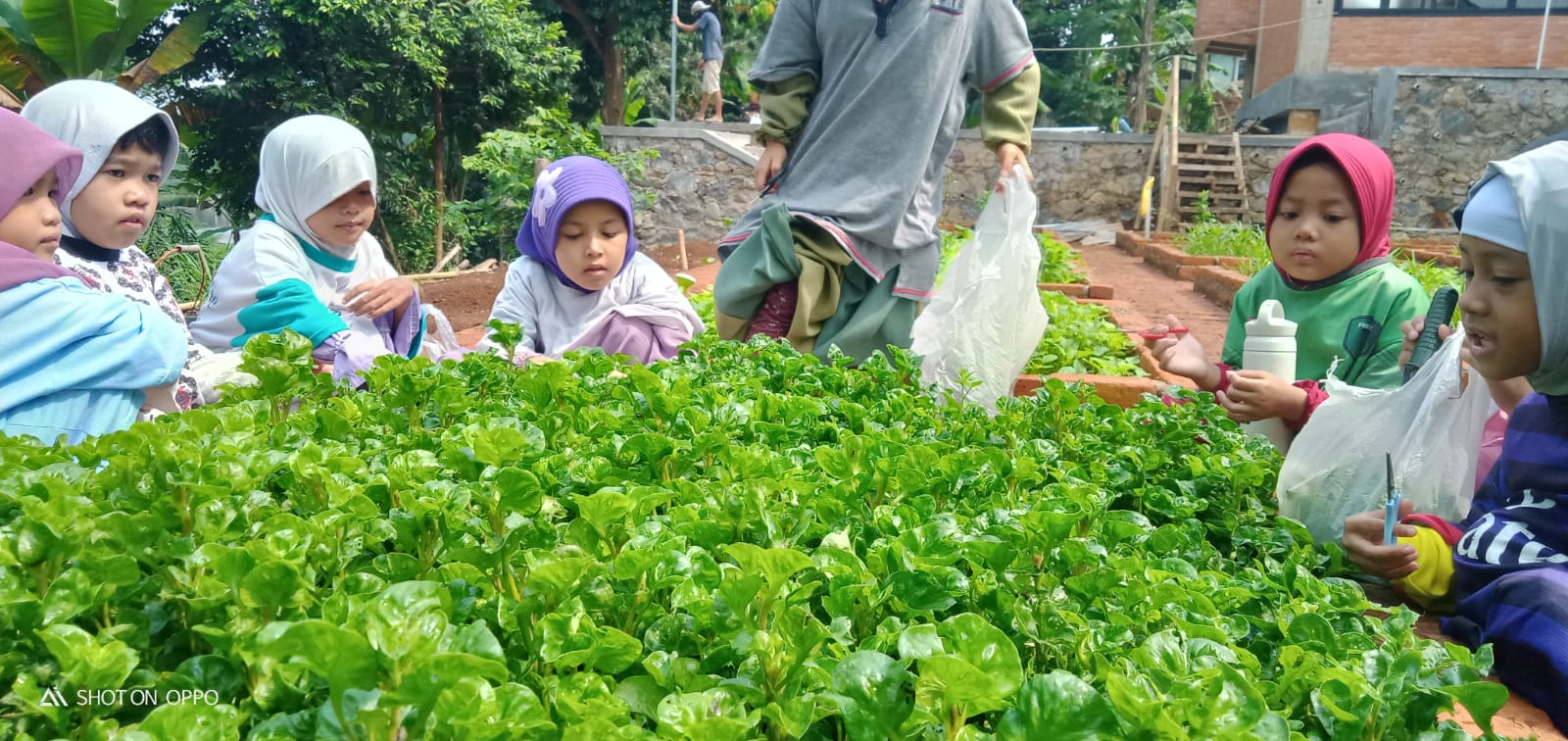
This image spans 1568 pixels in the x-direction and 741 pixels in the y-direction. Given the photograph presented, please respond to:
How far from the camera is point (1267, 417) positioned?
2496 mm

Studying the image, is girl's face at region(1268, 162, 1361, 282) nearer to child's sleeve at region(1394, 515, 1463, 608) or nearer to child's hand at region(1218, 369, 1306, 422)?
child's hand at region(1218, 369, 1306, 422)

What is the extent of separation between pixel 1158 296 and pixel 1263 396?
6.36 metres

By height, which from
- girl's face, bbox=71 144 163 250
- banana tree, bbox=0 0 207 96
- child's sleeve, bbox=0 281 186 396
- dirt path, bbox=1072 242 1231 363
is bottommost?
dirt path, bbox=1072 242 1231 363

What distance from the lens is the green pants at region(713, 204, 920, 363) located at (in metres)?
3.58

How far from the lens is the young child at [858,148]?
3580mm

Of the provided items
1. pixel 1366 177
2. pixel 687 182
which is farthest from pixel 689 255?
pixel 1366 177

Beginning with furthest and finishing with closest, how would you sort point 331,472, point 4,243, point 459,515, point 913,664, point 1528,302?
point 4,243
point 1528,302
point 331,472
point 459,515
point 913,664

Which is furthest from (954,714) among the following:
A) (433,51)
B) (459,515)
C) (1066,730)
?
(433,51)

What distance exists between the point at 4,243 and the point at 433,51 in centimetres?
1269

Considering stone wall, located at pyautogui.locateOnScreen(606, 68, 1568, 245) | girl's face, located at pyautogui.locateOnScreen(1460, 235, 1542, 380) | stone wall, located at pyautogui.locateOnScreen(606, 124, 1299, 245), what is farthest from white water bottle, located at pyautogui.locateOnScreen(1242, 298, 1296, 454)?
stone wall, located at pyautogui.locateOnScreen(606, 124, 1299, 245)

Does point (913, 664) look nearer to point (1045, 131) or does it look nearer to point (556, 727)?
point (556, 727)

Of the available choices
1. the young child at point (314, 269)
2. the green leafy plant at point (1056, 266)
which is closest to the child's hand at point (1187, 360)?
the young child at point (314, 269)

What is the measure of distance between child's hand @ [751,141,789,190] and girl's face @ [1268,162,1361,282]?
168 centimetres

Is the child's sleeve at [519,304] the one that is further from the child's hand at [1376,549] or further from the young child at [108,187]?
the child's hand at [1376,549]
